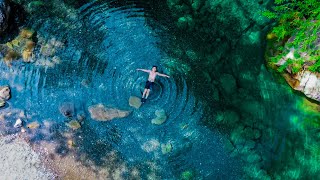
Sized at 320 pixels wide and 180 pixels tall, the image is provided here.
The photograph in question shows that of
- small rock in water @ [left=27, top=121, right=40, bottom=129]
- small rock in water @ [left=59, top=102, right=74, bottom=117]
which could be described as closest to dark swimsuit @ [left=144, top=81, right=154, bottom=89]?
small rock in water @ [left=59, top=102, right=74, bottom=117]

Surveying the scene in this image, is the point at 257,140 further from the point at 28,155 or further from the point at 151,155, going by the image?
the point at 28,155

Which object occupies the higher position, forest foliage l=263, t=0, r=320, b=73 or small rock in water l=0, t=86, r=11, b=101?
forest foliage l=263, t=0, r=320, b=73

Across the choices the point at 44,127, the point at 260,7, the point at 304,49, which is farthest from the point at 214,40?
the point at 44,127

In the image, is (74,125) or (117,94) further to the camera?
(117,94)

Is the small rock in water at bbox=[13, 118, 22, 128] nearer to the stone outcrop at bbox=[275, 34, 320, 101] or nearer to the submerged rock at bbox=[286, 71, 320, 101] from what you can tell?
the stone outcrop at bbox=[275, 34, 320, 101]

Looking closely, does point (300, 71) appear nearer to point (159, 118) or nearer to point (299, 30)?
point (299, 30)

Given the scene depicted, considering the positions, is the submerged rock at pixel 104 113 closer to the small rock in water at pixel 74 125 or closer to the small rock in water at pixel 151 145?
the small rock in water at pixel 74 125

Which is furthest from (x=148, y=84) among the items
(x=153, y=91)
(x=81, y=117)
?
(x=81, y=117)
